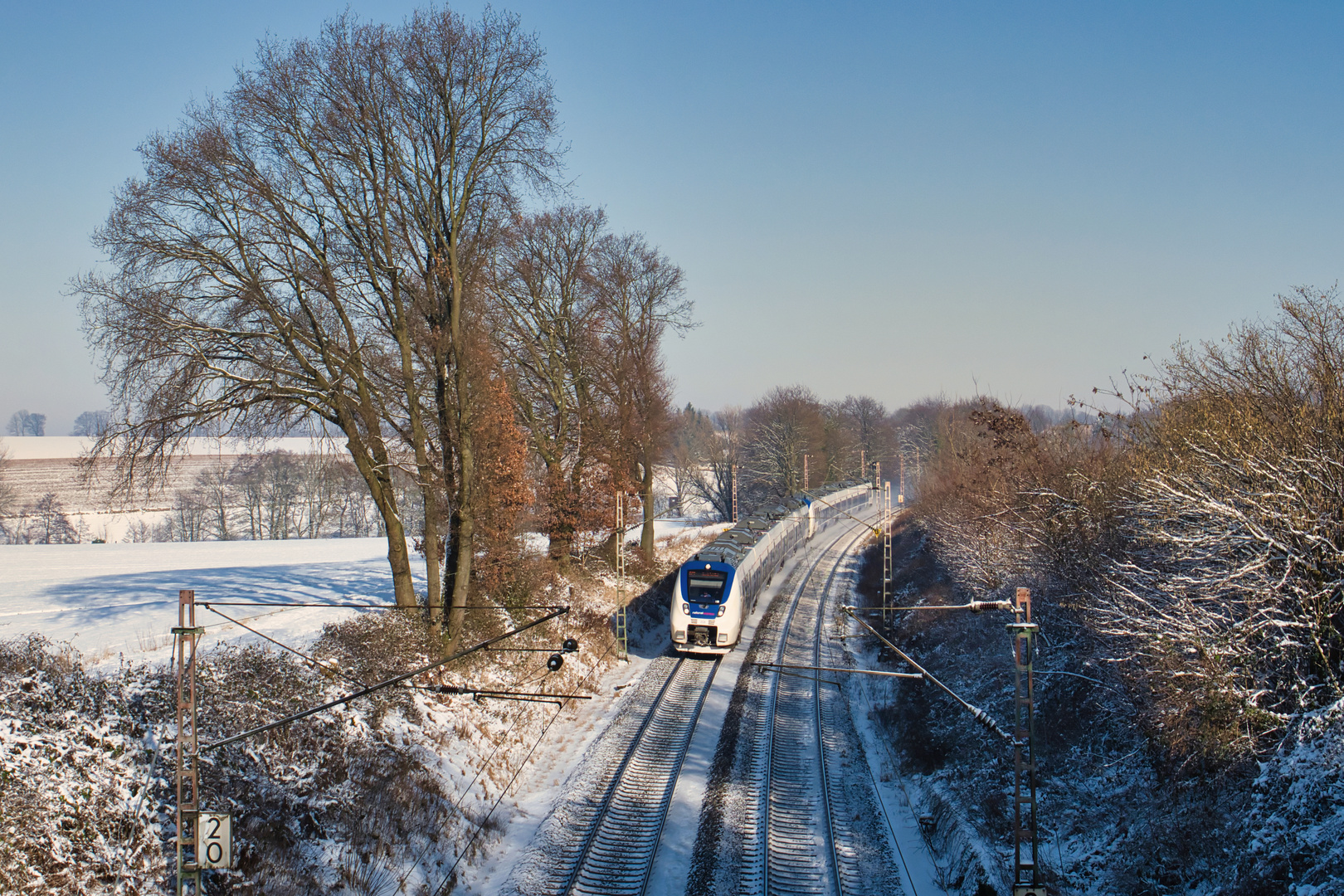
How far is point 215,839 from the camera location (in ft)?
27.2

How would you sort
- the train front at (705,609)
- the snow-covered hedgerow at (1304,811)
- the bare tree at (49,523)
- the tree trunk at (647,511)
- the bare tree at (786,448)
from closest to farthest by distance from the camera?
the snow-covered hedgerow at (1304,811) < the train front at (705,609) < the tree trunk at (647,511) < the bare tree at (49,523) < the bare tree at (786,448)

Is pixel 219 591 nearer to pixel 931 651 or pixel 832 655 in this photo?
pixel 832 655

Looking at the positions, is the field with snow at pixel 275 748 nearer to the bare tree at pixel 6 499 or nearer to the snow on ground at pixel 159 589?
the snow on ground at pixel 159 589

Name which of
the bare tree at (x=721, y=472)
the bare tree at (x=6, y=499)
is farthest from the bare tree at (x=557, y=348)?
the bare tree at (x=6, y=499)

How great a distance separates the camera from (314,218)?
15469mm

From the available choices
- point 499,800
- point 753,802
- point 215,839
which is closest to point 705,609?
point 753,802

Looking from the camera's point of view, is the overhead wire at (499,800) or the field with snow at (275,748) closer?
the field with snow at (275,748)

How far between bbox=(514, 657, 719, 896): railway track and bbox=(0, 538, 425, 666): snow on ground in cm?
650

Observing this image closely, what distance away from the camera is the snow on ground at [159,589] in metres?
15.0

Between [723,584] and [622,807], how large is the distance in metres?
8.92

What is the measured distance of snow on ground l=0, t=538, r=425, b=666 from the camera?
15.0 m

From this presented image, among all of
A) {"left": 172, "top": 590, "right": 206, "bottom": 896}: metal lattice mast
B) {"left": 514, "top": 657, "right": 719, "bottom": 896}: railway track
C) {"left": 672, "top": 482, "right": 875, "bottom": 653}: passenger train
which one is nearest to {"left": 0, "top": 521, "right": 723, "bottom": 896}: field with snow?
{"left": 172, "top": 590, "right": 206, "bottom": 896}: metal lattice mast

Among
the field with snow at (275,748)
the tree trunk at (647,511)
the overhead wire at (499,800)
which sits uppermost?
the tree trunk at (647,511)

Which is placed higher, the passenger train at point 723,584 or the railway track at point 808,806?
the passenger train at point 723,584
